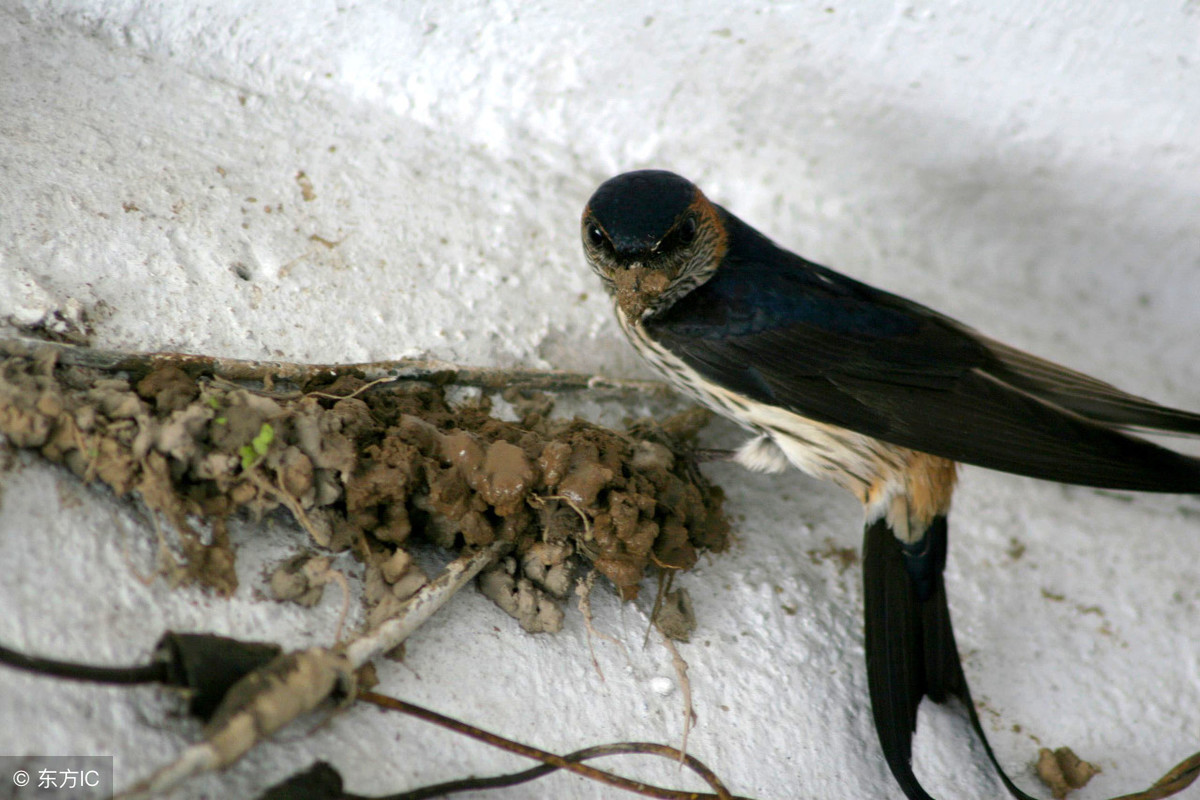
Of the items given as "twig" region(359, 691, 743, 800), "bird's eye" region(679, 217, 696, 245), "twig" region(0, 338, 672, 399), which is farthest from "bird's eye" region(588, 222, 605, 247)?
"twig" region(359, 691, 743, 800)

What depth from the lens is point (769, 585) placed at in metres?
1.48

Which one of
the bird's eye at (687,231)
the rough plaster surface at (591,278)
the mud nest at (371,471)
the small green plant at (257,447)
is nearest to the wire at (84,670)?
the rough plaster surface at (591,278)

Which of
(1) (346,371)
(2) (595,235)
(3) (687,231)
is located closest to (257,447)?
(1) (346,371)

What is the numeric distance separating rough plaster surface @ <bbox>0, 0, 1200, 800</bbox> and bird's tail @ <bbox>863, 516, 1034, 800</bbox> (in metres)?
0.05

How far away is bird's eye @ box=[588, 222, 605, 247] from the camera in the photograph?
62.3 inches

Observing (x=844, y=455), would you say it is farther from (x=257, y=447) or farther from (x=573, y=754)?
(x=257, y=447)

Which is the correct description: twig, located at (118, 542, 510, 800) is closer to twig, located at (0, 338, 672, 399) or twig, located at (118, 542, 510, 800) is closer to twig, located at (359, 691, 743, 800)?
twig, located at (359, 691, 743, 800)

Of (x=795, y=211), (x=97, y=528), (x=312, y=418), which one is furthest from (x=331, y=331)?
(x=795, y=211)

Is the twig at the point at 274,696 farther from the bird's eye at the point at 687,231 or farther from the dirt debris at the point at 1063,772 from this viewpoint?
the dirt debris at the point at 1063,772

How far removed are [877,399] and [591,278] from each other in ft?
2.11

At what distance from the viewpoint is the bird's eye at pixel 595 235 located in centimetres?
158

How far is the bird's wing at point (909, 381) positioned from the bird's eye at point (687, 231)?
0.35ft

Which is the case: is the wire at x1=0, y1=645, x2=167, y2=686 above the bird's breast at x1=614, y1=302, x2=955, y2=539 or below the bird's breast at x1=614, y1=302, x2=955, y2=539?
above

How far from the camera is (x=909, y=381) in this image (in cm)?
155
